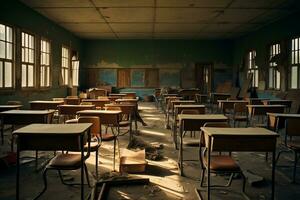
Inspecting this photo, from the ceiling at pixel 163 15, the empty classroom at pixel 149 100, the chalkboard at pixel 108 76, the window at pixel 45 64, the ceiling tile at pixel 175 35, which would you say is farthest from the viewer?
the chalkboard at pixel 108 76

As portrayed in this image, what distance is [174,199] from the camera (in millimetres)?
3127

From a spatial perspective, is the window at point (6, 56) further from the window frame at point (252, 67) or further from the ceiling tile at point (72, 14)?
the window frame at point (252, 67)

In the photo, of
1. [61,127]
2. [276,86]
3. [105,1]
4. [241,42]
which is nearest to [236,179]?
[61,127]

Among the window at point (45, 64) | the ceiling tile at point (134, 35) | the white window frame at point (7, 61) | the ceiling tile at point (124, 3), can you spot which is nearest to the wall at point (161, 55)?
the ceiling tile at point (134, 35)

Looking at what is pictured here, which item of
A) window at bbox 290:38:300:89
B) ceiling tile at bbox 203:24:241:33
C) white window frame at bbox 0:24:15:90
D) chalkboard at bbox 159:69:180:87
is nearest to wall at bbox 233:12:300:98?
window at bbox 290:38:300:89

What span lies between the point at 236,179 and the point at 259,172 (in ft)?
1.86

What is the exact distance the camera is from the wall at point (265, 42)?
10.2 m

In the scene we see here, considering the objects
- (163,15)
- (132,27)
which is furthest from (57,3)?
(132,27)

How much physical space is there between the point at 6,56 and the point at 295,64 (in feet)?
27.7

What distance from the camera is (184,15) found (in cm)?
1051

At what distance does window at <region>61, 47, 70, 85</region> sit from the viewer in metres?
12.9

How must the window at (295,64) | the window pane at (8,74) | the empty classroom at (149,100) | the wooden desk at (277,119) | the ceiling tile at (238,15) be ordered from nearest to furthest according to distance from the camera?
the empty classroom at (149,100)
the wooden desk at (277,119)
the window pane at (8,74)
the window at (295,64)
the ceiling tile at (238,15)

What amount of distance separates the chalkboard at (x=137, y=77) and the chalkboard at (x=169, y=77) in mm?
973

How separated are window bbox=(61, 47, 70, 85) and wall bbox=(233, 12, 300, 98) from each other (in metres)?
8.04
